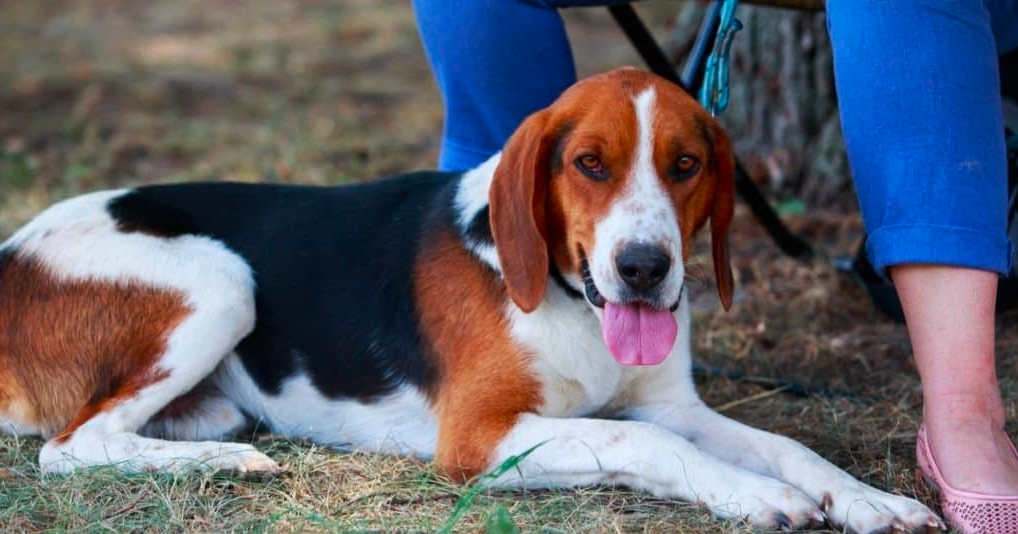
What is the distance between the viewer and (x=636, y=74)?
11.1 ft

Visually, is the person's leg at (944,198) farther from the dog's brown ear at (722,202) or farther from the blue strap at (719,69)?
the blue strap at (719,69)

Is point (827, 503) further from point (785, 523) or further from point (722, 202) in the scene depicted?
point (722, 202)

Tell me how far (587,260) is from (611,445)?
0.44 m

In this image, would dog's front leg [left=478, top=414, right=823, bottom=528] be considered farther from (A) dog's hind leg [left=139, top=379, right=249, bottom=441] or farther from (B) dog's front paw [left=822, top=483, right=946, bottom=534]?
(A) dog's hind leg [left=139, top=379, right=249, bottom=441]

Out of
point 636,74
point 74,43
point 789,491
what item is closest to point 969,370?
point 789,491

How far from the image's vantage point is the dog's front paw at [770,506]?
299 cm

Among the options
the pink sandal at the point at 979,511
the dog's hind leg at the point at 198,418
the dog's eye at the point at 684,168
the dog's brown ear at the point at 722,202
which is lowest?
the dog's hind leg at the point at 198,418

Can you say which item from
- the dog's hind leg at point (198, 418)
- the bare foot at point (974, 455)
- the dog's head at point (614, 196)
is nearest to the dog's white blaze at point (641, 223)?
the dog's head at point (614, 196)

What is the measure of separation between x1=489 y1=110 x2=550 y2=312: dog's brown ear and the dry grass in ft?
1.66

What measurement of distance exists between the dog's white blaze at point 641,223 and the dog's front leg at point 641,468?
326 millimetres

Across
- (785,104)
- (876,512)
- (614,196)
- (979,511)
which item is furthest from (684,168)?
(785,104)

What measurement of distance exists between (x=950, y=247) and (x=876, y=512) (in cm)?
59

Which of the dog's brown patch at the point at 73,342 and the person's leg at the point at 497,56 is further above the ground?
the person's leg at the point at 497,56

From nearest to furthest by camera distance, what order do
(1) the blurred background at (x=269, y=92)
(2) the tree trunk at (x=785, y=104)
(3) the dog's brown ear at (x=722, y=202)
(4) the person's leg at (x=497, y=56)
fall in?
(3) the dog's brown ear at (x=722, y=202), (4) the person's leg at (x=497, y=56), (2) the tree trunk at (x=785, y=104), (1) the blurred background at (x=269, y=92)
